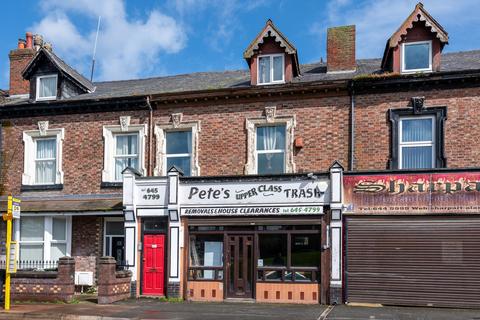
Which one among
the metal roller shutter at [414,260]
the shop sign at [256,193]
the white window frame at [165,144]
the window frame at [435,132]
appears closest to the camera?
the metal roller shutter at [414,260]

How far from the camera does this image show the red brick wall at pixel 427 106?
1758 centimetres

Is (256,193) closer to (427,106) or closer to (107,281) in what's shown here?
(107,281)

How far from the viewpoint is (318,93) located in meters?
19.0

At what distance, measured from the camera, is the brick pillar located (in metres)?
17.4

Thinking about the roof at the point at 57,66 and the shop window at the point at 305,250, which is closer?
the shop window at the point at 305,250

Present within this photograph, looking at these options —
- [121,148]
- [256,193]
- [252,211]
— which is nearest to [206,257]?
[252,211]

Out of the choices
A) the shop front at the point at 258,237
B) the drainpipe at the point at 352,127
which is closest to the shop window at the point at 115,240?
the shop front at the point at 258,237

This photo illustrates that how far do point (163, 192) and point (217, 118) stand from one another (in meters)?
3.26

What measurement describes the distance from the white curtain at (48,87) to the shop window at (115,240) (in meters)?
5.63

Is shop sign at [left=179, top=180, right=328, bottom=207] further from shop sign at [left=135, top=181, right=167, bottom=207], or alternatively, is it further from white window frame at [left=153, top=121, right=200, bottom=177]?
white window frame at [left=153, top=121, right=200, bottom=177]

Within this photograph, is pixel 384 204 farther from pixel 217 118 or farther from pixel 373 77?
pixel 217 118

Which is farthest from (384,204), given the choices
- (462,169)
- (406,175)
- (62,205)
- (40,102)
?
(40,102)

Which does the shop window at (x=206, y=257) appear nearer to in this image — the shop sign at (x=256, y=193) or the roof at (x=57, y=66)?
the shop sign at (x=256, y=193)

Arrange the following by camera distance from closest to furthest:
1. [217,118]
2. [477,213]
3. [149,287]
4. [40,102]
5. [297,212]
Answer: [477,213] < [297,212] < [149,287] < [217,118] < [40,102]
